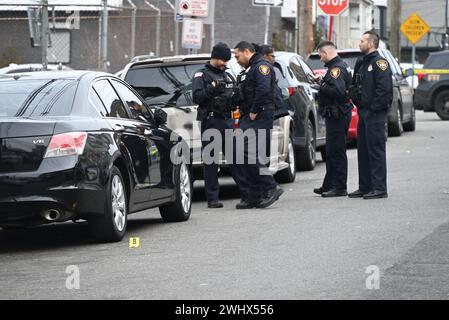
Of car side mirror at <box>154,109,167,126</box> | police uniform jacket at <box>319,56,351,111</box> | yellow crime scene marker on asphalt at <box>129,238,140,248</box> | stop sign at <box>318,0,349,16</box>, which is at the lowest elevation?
yellow crime scene marker on asphalt at <box>129,238,140,248</box>

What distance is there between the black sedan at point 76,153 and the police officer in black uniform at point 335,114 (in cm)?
318

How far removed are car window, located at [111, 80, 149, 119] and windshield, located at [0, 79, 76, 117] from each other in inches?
36.1

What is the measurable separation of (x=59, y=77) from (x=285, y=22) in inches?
1766

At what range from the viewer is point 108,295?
8000 millimetres

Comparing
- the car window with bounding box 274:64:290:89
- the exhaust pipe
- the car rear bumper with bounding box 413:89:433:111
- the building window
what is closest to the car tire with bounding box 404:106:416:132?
the car rear bumper with bounding box 413:89:433:111

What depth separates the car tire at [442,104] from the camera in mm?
33066

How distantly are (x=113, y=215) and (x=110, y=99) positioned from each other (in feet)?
4.27

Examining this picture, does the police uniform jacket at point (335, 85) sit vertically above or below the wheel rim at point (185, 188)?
above

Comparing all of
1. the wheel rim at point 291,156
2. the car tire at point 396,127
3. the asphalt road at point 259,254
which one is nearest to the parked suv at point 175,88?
the asphalt road at point 259,254

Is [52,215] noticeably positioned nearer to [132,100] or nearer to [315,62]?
[132,100]

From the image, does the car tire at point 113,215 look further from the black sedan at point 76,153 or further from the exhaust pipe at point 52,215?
the exhaust pipe at point 52,215

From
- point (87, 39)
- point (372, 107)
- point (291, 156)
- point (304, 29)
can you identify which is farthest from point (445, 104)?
point (372, 107)

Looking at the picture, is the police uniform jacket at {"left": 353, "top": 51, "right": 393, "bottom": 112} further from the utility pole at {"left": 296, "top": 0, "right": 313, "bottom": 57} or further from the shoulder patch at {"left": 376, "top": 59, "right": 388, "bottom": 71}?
the utility pole at {"left": 296, "top": 0, "right": 313, "bottom": 57}

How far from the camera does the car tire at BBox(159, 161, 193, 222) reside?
41.5 feet
